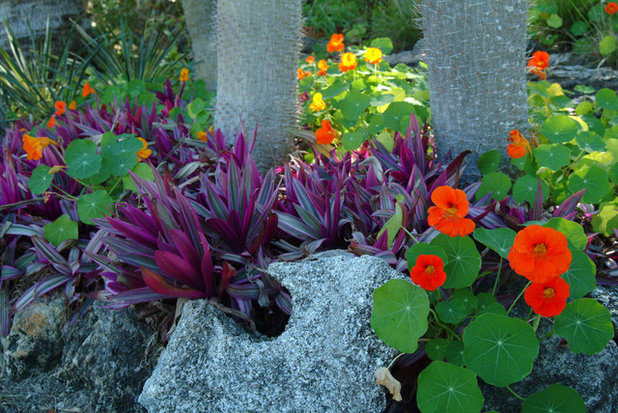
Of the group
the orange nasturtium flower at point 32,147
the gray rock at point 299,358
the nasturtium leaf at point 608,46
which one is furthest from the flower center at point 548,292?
the nasturtium leaf at point 608,46

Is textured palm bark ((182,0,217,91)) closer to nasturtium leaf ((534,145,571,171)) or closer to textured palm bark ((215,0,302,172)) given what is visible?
textured palm bark ((215,0,302,172))

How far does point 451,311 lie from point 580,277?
395 mm

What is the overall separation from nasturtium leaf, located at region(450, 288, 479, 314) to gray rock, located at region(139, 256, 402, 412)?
0.66 ft

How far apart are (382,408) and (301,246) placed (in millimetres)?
686

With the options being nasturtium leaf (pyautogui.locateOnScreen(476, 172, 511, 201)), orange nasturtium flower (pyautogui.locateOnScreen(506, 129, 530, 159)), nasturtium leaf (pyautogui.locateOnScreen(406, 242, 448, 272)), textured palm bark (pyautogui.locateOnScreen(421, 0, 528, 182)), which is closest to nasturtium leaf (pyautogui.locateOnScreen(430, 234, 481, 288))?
nasturtium leaf (pyautogui.locateOnScreen(406, 242, 448, 272))

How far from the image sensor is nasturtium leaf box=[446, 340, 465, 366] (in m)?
1.49

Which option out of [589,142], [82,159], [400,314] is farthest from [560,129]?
[82,159]

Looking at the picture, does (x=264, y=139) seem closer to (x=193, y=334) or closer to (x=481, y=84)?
(x=481, y=84)

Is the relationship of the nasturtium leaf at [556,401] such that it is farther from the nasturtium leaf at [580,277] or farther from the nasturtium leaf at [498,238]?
the nasturtium leaf at [498,238]

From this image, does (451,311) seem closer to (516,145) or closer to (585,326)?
(585,326)

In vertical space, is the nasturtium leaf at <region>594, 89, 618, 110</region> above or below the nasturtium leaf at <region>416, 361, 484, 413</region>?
above

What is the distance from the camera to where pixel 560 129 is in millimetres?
2266

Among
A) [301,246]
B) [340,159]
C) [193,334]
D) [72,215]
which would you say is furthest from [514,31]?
[72,215]

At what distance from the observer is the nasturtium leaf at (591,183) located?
1.99 m
